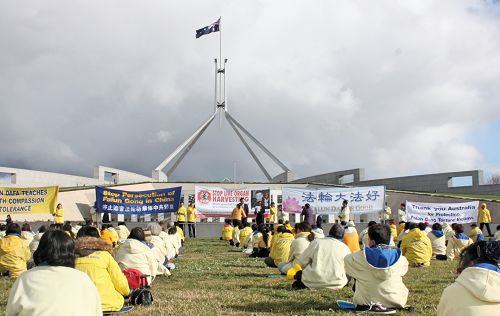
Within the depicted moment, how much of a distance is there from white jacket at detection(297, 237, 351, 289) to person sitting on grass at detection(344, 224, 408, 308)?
1508 millimetres

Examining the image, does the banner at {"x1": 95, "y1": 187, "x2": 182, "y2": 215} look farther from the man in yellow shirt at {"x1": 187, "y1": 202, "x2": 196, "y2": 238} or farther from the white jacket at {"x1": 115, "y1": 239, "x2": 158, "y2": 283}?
the white jacket at {"x1": 115, "y1": 239, "x2": 158, "y2": 283}

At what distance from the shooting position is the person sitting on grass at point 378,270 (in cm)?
705

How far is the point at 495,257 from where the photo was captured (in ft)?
13.9

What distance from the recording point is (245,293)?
920cm

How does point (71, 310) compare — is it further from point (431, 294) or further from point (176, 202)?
point (176, 202)

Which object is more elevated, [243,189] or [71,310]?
[243,189]

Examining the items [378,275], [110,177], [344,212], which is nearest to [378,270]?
[378,275]

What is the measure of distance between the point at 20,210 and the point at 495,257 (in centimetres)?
2422

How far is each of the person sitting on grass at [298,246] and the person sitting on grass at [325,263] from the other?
883mm

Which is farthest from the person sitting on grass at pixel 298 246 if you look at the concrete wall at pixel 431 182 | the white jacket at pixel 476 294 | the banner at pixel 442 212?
the concrete wall at pixel 431 182

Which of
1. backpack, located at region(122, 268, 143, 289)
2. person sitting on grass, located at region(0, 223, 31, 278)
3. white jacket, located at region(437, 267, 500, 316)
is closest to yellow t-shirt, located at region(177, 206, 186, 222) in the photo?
person sitting on grass, located at region(0, 223, 31, 278)

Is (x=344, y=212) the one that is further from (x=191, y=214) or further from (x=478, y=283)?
(x=478, y=283)

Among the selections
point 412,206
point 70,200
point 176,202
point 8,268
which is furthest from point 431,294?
point 70,200

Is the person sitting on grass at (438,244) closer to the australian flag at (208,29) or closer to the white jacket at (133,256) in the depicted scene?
the white jacket at (133,256)
